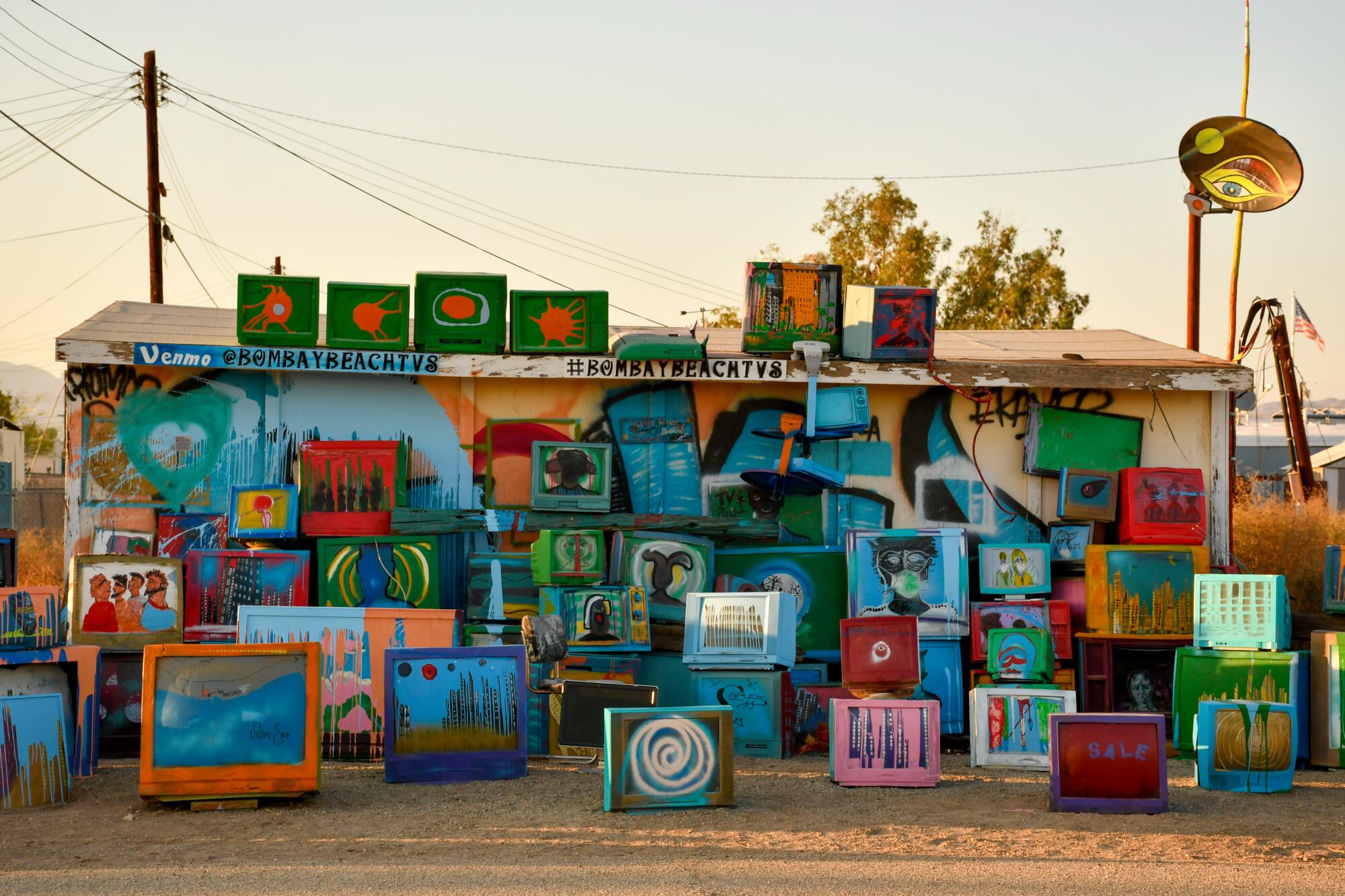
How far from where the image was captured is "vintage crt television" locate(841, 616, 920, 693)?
35.8ft

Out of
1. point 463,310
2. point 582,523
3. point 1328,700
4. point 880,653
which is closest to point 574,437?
point 582,523

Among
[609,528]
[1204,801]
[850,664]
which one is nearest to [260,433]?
[609,528]

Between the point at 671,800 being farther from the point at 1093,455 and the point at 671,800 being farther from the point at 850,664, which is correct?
the point at 1093,455

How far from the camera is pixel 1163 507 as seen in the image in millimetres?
12852

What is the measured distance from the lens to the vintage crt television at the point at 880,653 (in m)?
10.9

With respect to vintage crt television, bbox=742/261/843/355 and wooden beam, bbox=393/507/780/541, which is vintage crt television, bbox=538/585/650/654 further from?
vintage crt television, bbox=742/261/843/355

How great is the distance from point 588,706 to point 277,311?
482 cm

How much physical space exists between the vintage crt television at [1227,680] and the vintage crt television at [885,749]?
2769mm

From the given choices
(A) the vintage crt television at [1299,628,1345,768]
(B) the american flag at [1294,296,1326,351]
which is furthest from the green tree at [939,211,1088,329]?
(A) the vintage crt television at [1299,628,1345,768]

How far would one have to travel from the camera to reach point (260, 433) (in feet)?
42.5

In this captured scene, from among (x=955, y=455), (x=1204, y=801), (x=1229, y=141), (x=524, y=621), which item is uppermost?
(x=1229, y=141)

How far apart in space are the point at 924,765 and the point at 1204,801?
1710 millimetres

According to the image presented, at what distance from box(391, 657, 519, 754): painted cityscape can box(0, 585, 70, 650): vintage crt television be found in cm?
290

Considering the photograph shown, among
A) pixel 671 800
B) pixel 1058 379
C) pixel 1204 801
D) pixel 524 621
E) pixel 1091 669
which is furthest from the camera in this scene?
pixel 1058 379
